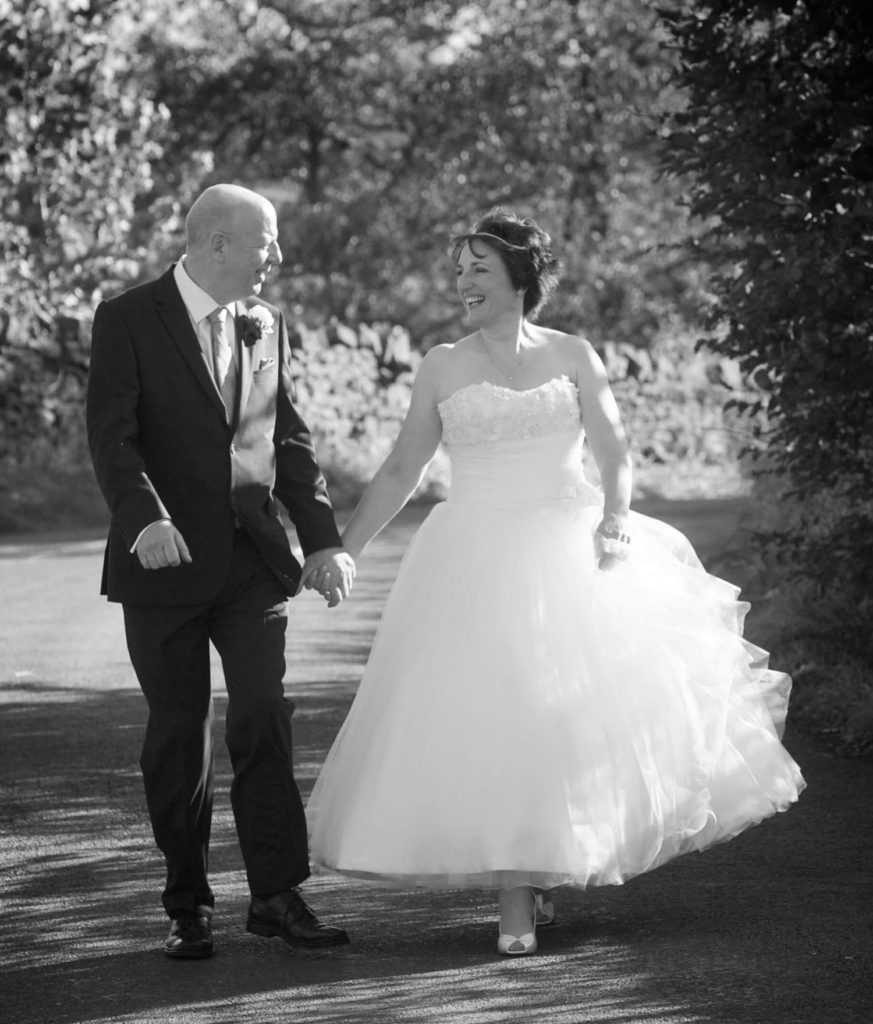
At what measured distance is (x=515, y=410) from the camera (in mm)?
5777

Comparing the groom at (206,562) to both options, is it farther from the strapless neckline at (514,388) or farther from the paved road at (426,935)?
the strapless neckline at (514,388)

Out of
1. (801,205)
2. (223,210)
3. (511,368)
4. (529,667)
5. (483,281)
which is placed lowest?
(529,667)

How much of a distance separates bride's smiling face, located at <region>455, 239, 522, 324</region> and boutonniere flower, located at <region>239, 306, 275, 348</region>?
24.8 inches

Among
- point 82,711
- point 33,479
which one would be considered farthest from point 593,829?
point 33,479

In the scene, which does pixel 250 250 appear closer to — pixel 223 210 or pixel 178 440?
pixel 223 210

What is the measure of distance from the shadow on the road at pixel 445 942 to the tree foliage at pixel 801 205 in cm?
200

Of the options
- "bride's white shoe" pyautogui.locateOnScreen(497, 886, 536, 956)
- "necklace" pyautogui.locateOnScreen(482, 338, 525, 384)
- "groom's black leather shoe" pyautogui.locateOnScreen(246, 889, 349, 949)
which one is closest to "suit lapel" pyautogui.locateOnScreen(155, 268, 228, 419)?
"necklace" pyautogui.locateOnScreen(482, 338, 525, 384)

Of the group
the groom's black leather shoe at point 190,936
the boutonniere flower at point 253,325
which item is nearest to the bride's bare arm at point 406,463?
the boutonniere flower at point 253,325

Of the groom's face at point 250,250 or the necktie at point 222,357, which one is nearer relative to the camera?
the groom's face at point 250,250

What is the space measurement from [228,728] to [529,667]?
0.86 meters

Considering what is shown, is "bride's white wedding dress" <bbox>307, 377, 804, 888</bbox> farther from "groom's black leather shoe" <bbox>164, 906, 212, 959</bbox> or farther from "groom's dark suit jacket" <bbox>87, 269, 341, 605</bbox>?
"groom's dark suit jacket" <bbox>87, 269, 341, 605</bbox>

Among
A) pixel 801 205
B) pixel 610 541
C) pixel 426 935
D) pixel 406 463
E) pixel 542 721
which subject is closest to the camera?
pixel 542 721

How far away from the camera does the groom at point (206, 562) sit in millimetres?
5301

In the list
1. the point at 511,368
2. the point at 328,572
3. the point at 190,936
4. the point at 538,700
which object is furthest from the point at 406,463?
the point at 190,936
